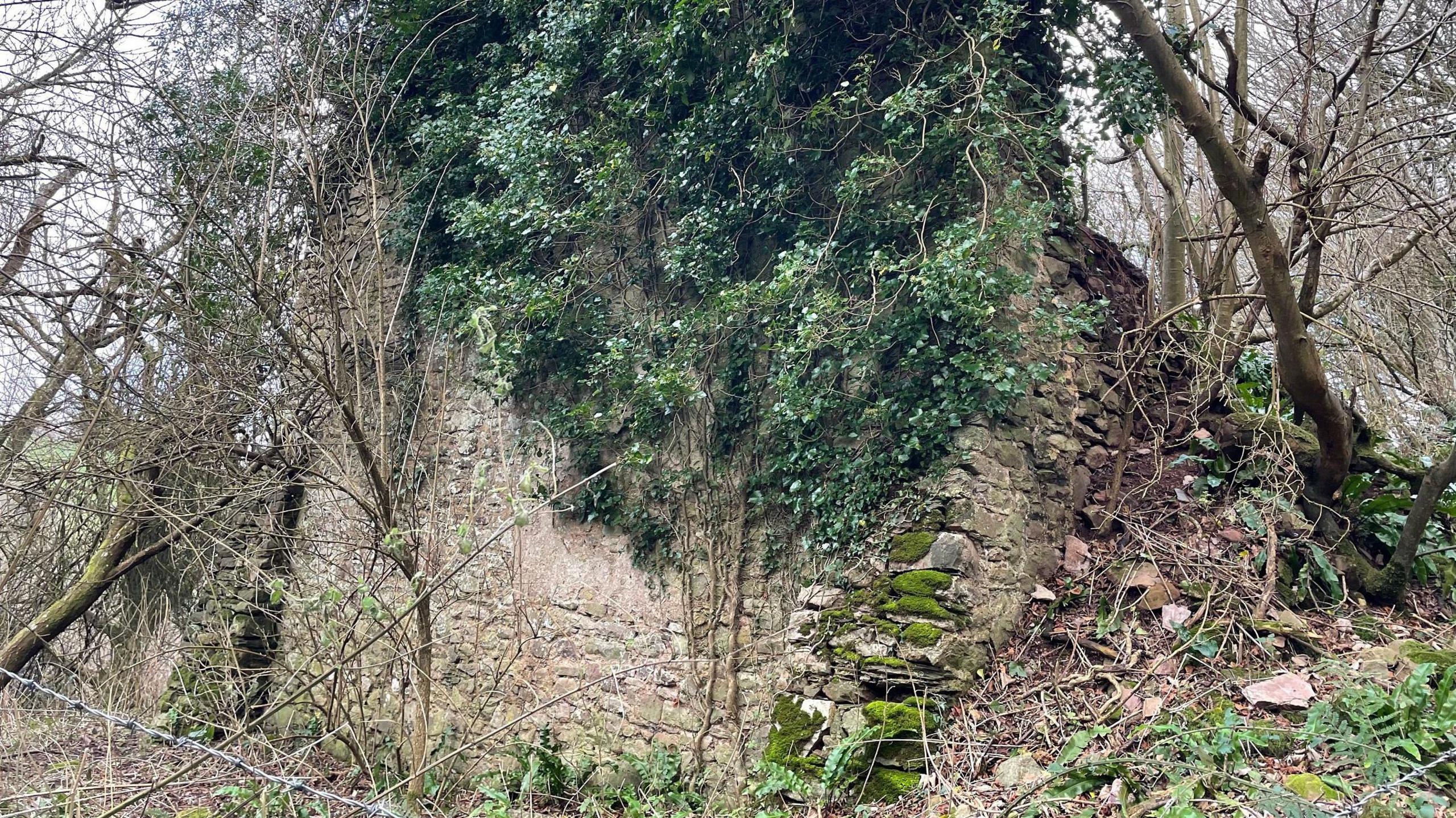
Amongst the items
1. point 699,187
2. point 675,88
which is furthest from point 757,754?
point 675,88

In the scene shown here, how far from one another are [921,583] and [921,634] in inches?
10.0

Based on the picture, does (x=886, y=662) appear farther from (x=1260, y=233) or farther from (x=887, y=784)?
(x=1260, y=233)

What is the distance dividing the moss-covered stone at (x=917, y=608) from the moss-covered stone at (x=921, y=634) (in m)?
0.05

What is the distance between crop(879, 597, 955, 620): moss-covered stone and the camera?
160 inches

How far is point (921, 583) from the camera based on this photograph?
4172 mm

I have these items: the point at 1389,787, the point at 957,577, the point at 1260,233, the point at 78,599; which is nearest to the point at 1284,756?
the point at 1389,787

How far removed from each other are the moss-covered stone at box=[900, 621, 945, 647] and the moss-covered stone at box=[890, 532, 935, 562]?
13.8 inches

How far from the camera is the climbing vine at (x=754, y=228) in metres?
→ 4.64

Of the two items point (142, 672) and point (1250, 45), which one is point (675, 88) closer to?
point (142, 672)

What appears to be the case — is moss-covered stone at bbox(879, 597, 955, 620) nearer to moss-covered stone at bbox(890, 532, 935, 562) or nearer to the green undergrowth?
moss-covered stone at bbox(890, 532, 935, 562)

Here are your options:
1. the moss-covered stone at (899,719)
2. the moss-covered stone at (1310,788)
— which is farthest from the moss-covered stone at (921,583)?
the moss-covered stone at (1310,788)

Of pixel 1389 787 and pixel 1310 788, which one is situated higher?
pixel 1389 787

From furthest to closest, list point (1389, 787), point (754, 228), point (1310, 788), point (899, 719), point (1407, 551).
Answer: point (754, 228) → point (1407, 551) → point (899, 719) → point (1310, 788) → point (1389, 787)

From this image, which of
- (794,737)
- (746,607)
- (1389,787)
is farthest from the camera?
(746,607)
